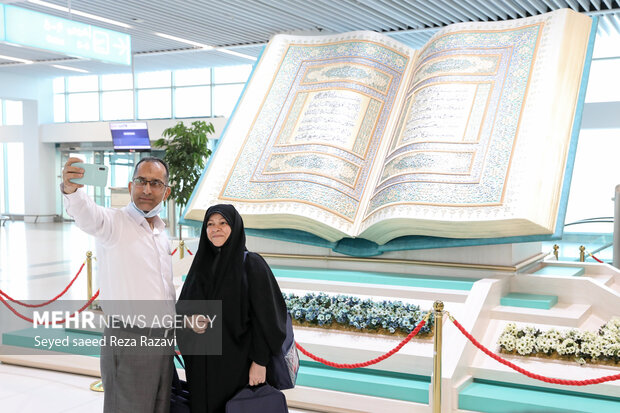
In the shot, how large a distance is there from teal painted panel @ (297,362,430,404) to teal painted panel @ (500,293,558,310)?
1424 millimetres

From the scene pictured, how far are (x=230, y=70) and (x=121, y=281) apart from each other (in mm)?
17186

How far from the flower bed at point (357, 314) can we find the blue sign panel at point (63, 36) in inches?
160

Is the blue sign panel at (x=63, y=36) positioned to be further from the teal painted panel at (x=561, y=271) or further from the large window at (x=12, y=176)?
the large window at (x=12, y=176)

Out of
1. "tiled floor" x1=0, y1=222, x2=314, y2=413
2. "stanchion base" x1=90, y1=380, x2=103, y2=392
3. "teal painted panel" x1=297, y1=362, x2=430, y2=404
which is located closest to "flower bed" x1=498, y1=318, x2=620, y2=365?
"teal painted panel" x1=297, y1=362, x2=430, y2=404

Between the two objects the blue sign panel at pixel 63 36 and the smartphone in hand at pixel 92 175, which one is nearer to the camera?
the smartphone in hand at pixel 92 175

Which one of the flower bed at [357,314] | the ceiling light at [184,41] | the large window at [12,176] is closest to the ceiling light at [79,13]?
the ceiling light at [184,41]

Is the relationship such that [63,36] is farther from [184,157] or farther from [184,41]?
[184,41]

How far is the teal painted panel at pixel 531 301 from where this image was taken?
5.41m

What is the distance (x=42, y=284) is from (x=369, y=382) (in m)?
6.20

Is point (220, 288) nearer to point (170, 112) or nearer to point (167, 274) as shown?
point (167, 274)

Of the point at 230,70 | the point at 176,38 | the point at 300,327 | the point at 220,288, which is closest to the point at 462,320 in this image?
the point at 300,327

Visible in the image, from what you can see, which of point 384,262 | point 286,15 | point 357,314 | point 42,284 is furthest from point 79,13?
point 357,314

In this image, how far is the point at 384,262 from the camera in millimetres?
6504

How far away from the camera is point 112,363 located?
2732 millimetres
